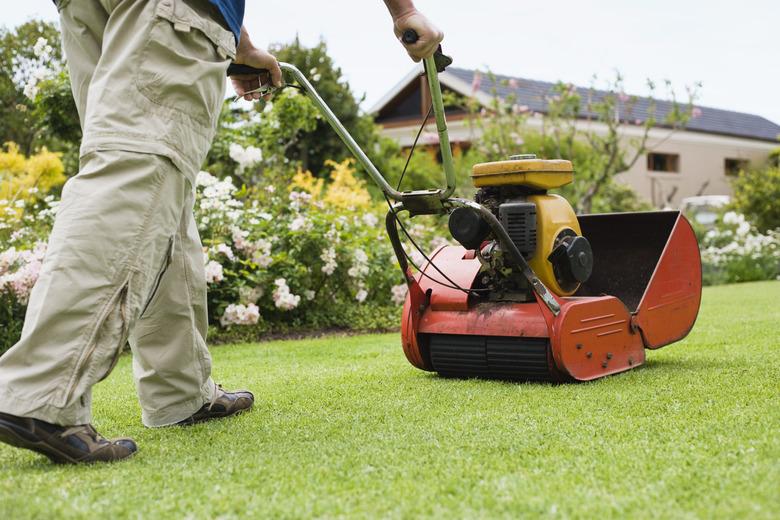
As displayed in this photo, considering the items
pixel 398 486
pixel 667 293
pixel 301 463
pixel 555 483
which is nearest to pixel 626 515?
pixel 555 483

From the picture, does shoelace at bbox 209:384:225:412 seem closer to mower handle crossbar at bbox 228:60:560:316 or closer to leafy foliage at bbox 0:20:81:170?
mower handle crossbar at bbox 228:60:560:316

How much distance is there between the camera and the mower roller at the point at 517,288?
3047 millimetres

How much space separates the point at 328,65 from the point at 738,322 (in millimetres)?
12734

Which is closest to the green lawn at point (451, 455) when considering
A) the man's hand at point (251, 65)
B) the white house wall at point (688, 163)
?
the man's hand at point (251, 65)

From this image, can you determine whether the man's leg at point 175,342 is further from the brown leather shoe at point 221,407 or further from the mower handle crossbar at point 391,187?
the mower handle crossbar at point 391,187

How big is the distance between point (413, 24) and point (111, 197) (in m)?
1.02

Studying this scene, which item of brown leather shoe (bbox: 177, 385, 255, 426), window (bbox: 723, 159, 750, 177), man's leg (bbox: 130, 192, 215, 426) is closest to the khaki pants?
man's leg (bbox: 130, 192, 215, 426)

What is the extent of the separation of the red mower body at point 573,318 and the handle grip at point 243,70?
1.02m

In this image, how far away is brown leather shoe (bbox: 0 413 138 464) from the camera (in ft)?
6.18

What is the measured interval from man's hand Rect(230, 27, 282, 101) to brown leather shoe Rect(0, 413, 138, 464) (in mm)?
1264

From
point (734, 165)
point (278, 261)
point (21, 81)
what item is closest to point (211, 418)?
point (278, 261)

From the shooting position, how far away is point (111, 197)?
78.3 inches

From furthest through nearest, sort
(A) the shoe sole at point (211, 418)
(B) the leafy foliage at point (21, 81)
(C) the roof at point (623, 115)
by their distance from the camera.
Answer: (C) the roof at point (623, 115) → (B) the leafy foliage at point (21, 81) → (A) the shoe sole at point (211, 418)

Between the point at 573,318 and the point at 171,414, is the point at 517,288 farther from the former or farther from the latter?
the point at 171,414
